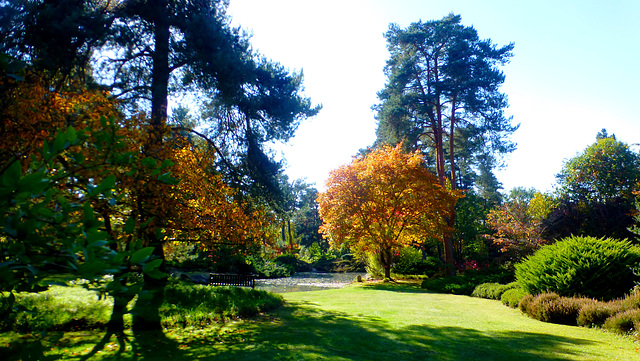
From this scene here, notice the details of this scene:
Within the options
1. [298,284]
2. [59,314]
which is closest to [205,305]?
[59,314]

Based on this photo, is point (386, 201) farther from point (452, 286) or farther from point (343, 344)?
point (343, 344)

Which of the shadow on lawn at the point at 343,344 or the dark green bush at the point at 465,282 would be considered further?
the dark green bush at the point at 465,282

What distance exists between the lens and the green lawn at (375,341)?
18.4ft

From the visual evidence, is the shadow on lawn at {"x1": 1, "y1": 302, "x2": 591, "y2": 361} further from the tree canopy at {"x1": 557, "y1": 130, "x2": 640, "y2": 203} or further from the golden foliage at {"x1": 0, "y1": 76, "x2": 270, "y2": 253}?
the tree canopy at {"x1": 557, "y1": 130, "x2": 640, "y2": 203}

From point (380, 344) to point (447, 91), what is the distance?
18941 mm

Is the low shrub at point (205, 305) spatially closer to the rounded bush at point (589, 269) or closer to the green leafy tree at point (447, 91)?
the rounded bush at point (589, 269)

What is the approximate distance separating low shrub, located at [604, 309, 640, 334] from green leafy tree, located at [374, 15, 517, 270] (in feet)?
48.0

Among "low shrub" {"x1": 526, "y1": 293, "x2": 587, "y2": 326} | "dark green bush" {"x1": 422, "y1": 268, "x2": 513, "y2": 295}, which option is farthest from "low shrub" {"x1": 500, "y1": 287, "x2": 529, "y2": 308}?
"dark green bush" {"x1": 422, "y1": 268, "x2": 513, "y2": 295}

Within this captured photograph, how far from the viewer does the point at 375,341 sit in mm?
6480

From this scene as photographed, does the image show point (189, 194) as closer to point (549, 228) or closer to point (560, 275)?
point (560, 275)

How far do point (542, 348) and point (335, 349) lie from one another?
3.50m

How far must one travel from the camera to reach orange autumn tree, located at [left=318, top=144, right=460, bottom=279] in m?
18.7

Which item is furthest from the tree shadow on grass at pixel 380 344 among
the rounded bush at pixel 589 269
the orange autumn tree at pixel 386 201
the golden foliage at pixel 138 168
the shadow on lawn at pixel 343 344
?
the orange autumn tree at pixel 386 201

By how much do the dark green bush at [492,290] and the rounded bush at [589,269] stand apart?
2.76 meters
